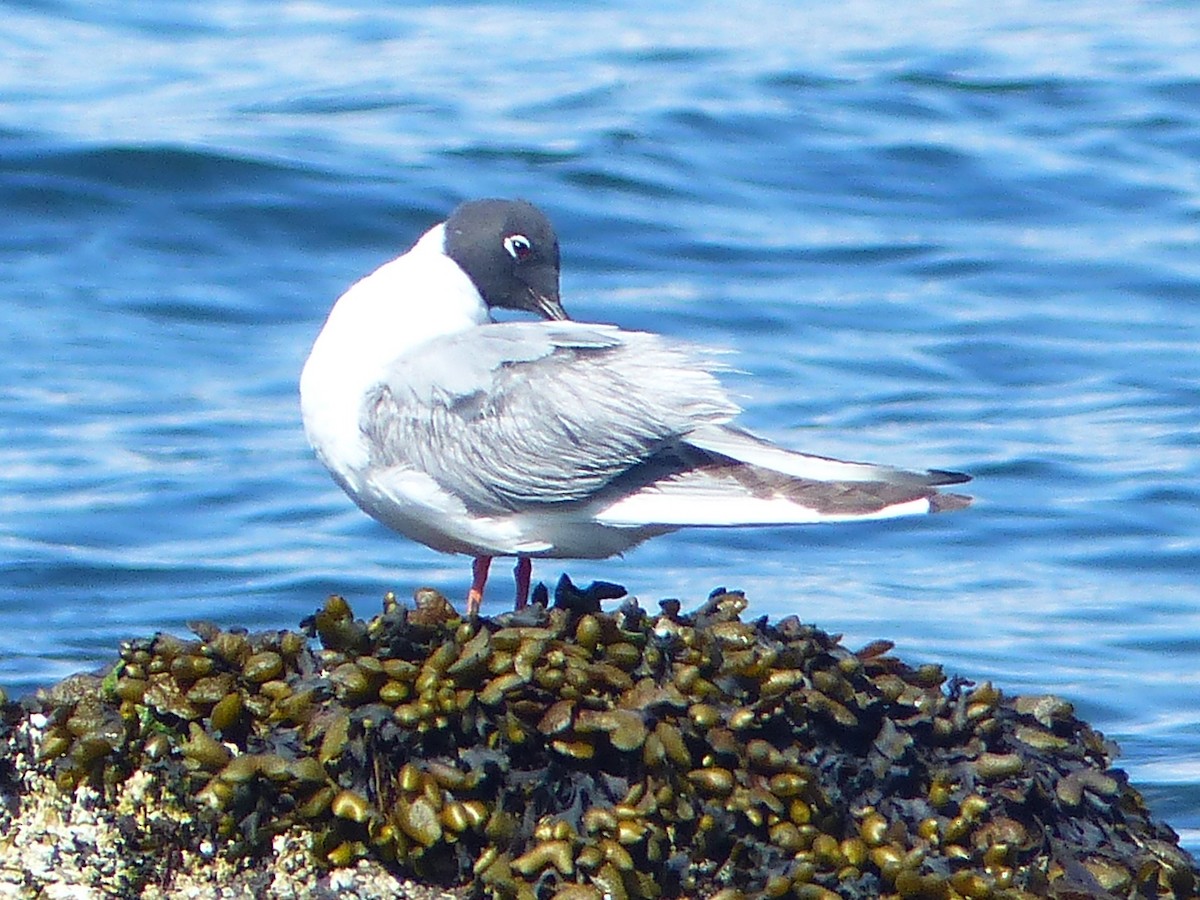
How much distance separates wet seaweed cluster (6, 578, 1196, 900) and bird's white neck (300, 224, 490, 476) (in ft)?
2.54

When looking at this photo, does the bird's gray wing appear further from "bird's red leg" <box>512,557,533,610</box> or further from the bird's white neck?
"bird's red leg" <box>512,557,533,610</box>

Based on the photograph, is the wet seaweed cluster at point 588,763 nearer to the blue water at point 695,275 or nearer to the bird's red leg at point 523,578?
the bird's red leg at point 523,578

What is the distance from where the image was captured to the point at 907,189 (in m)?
15.6

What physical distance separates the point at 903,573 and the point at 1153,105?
8.55 metres

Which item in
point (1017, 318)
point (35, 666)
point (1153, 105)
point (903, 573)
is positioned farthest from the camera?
point (1153, 105)

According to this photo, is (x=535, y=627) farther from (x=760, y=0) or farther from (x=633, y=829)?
(x=760, y=0)

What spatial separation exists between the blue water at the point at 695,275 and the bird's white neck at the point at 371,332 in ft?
9.01

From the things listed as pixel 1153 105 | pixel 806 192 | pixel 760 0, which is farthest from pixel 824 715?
pixel 760 0

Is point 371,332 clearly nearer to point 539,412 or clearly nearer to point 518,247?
point 539,412

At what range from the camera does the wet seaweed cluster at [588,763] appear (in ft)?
15.9

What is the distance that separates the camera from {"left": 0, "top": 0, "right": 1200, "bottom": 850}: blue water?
384 inches

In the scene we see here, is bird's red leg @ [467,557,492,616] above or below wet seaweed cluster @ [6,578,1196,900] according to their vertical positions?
above

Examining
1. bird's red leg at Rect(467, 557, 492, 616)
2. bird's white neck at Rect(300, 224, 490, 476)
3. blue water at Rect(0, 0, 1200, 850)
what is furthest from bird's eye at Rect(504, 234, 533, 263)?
blue water at Rect(0, 0, 1200, 850)

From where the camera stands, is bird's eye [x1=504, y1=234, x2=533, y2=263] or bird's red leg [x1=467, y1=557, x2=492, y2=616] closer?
bird's red leg [x1=467, y1=557, x2=492, y2=616]
